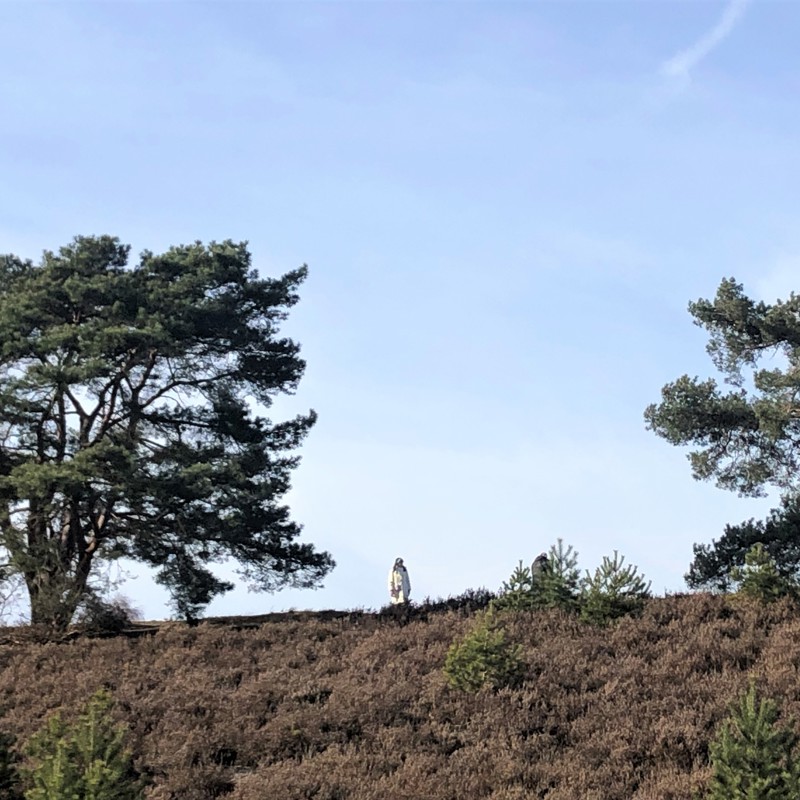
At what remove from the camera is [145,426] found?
3105 cm

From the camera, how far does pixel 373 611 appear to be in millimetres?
24078

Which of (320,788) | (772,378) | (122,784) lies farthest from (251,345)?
(122,784)

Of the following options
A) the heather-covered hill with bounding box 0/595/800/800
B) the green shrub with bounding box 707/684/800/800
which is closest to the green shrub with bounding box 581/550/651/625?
the heather-covered hill with bounding box 0/595/800/800

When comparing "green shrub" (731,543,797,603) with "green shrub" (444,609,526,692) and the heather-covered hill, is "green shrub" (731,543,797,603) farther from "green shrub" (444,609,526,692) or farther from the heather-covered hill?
"green shrub" (444,609,526,692)

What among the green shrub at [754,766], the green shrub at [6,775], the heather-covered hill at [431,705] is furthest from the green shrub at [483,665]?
the green shrub at [6,775]

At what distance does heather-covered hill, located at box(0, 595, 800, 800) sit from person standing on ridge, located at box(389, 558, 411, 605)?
5153 millimetres

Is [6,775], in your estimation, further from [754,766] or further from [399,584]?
[399,584]

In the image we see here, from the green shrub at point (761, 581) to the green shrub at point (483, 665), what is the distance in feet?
19.5

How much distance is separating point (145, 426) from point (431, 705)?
18925 millimetres

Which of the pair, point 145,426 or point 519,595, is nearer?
point 519,595

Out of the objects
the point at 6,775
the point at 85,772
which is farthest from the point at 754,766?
the point at 6,775

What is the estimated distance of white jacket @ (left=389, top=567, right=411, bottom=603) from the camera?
25922 millimetres

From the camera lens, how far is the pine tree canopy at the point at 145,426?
27391mm

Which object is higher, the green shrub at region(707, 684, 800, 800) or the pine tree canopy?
the pine tree canopy
